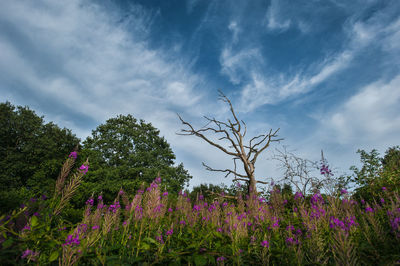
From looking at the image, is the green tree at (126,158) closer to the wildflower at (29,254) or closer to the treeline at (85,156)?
the treeline at (85,156)

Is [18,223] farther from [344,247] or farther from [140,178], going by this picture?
[140,178]

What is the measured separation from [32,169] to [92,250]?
26520 mm

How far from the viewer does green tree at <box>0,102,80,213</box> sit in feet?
65.9

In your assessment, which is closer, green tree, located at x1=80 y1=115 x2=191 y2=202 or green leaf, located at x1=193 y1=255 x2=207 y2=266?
green leaf, located at x1=193 y1=255 x2=207 y2=266

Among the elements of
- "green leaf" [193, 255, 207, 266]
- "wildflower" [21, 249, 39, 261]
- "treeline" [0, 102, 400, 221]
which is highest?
"treeline" [0, 102, 400, 221]

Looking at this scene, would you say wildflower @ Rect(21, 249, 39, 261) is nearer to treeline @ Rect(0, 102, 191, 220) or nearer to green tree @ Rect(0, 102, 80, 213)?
treeline @ Rect(0, 102, 191, 220)

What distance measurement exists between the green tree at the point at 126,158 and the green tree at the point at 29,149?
10.0ft

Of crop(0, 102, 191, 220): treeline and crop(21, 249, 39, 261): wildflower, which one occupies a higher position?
crop(0, 102, 191, 220): treeline

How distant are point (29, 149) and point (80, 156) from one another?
19.9 ft

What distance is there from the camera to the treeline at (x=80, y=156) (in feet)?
66.5

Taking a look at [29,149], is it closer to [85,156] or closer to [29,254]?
[85,156]

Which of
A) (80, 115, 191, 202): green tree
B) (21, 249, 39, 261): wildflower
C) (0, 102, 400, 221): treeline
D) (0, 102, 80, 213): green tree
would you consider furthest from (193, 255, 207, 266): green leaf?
(0, 102, 80, 213): green tree

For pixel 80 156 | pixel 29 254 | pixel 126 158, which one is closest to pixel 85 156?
pixel 80 156

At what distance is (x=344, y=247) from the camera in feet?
4.07
